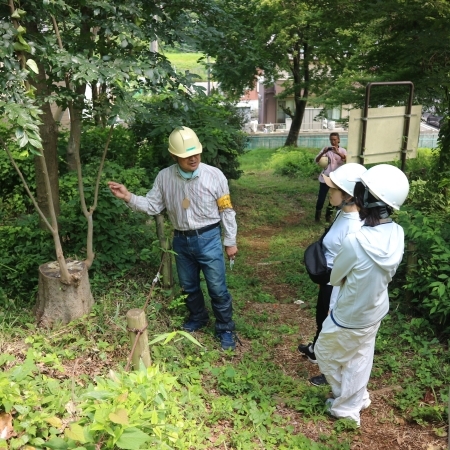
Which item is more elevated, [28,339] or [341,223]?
[341,223]

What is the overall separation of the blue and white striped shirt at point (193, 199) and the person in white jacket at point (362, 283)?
124cm

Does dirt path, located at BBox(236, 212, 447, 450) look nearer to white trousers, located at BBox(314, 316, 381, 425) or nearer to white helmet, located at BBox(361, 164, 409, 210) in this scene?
white trousers, located at BBox(314, 316, 381, 425)

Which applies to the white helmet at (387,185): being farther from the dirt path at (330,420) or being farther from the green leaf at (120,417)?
the green leaf at (120,417)

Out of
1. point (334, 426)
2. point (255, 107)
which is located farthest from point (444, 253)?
point (255, 107)

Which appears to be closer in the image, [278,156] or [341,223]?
[341,223]

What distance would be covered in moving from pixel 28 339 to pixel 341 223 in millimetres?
2471

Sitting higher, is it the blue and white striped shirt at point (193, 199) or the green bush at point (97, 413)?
the blue and white striped shirt at point (193, 199)

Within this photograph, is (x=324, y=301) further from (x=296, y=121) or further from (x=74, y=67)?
(x=296, y=121)

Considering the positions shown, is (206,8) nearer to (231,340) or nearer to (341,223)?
(341,223)

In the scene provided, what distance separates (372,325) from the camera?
10.9ft

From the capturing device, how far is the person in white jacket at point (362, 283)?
3.05 m

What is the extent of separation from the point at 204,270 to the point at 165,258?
0.60 meters

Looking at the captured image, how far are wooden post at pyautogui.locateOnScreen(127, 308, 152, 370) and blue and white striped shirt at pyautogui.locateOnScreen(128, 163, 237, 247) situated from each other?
1.35 m

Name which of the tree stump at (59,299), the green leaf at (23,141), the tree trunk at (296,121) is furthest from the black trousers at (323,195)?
the tree trunk at (296,121)
